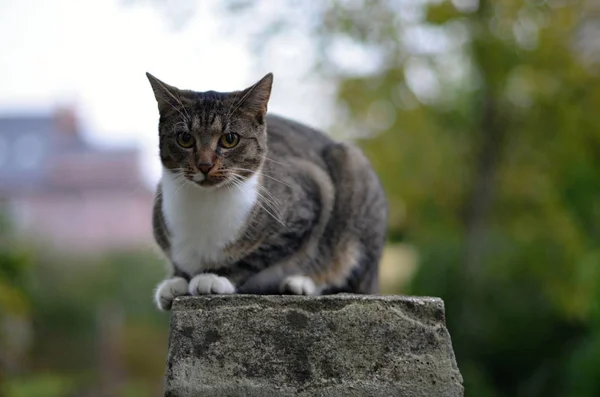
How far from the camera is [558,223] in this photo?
6.35 m

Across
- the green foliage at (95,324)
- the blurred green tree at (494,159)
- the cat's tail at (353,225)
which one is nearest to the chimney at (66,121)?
the green foliage at (95,324)

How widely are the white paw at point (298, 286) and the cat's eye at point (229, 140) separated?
0.50 metres

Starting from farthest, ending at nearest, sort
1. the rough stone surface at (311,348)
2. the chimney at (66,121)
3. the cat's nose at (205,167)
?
the chimney at (66,121) → the cat's nose at (205,167) → the rough stone surface at (311,348)

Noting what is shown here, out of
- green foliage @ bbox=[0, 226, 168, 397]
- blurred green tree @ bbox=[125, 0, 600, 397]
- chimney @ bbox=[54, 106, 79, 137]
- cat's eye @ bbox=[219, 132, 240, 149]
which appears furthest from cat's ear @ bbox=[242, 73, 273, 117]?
chimney @ bbox=[54, 106, 79, 137]

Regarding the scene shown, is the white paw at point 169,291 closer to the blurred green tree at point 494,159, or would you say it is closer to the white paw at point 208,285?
the white paw at point 208,285

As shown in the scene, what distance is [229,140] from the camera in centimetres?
230

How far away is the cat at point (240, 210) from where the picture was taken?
226cm

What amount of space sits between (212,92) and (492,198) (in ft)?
15.8

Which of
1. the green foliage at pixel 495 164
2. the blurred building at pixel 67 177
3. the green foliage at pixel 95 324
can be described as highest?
the green foliage at pixel 495 164

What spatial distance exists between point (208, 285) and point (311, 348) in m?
0.45

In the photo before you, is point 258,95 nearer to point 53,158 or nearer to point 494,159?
point 494,159

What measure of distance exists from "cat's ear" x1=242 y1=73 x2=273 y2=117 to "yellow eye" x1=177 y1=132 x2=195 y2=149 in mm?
212

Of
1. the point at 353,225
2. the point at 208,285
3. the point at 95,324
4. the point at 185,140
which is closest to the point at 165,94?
the point at 185,140

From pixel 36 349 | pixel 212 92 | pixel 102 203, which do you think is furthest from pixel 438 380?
pixel 102 203
